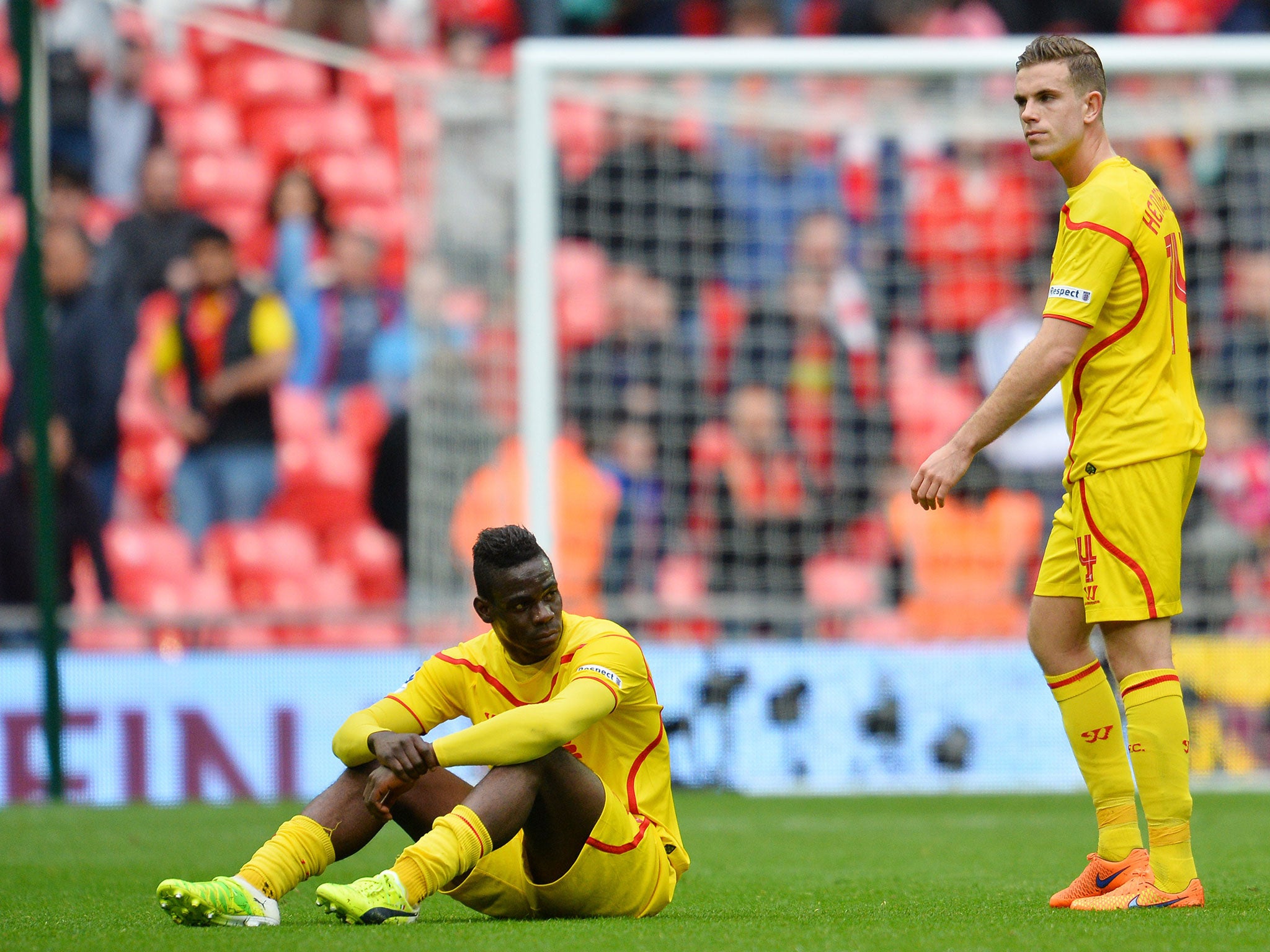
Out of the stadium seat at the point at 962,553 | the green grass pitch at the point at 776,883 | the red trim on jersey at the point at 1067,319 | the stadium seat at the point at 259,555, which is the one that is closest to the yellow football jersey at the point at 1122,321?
the red trim on jersey at the point at 1067,319

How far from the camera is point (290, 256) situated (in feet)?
43.4

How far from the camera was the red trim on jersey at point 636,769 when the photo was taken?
4.46m

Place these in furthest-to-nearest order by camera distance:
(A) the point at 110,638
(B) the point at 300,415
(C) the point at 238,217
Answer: (C) the point at 238,217 → (B) the point at 300,415 → (A) the point at 110,638

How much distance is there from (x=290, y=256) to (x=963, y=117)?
491 cm

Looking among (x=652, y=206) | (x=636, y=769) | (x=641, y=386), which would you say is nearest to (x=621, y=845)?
(x=636, y=769)

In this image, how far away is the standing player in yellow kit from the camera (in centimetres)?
443

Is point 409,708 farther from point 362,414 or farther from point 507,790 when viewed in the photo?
point 362,414

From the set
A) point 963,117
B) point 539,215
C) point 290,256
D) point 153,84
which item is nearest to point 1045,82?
point 539,215

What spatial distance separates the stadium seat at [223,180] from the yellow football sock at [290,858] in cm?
999

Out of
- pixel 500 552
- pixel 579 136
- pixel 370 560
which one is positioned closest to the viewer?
pixel 500 552

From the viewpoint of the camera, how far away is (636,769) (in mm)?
4488

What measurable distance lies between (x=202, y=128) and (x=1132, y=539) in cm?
1073

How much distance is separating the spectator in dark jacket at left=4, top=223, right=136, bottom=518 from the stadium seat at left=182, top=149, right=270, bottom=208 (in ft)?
4.86

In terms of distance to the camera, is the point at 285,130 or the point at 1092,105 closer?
the point at 1092,105
